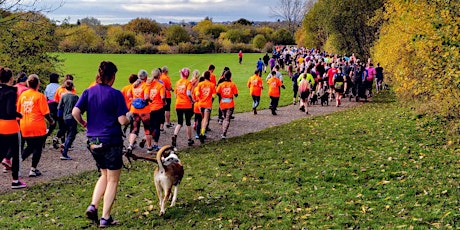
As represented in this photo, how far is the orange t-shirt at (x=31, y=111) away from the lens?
30.1 feet

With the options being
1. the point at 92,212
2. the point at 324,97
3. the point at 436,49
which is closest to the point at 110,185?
the point at 92,212

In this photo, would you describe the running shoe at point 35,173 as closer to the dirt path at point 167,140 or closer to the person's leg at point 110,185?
the dirt path at point 167,140

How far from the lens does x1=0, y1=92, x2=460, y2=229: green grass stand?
6.62 metres

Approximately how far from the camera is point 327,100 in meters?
21.5

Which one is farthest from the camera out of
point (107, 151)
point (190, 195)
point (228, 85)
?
point (228, 85)

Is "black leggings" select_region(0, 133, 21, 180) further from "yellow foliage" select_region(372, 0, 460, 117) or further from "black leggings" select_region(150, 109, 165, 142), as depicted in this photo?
"yellow foliage" select_region(372, 0, 460, 117)

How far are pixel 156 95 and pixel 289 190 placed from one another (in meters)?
4.88

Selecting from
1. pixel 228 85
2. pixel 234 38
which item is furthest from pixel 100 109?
pixel 234 38

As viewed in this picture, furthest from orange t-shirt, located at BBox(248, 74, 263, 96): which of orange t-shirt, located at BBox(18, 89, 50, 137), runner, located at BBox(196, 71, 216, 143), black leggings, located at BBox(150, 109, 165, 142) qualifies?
orange t-shirt, located at BBox(18, 89, 50, 137)

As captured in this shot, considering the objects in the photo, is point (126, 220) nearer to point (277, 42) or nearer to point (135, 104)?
point (135, 104)

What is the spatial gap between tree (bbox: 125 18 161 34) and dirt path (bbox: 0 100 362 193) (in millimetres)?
71141

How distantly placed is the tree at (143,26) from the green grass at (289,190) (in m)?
79.3

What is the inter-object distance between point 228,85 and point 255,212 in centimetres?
647

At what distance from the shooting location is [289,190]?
26.4 feet
